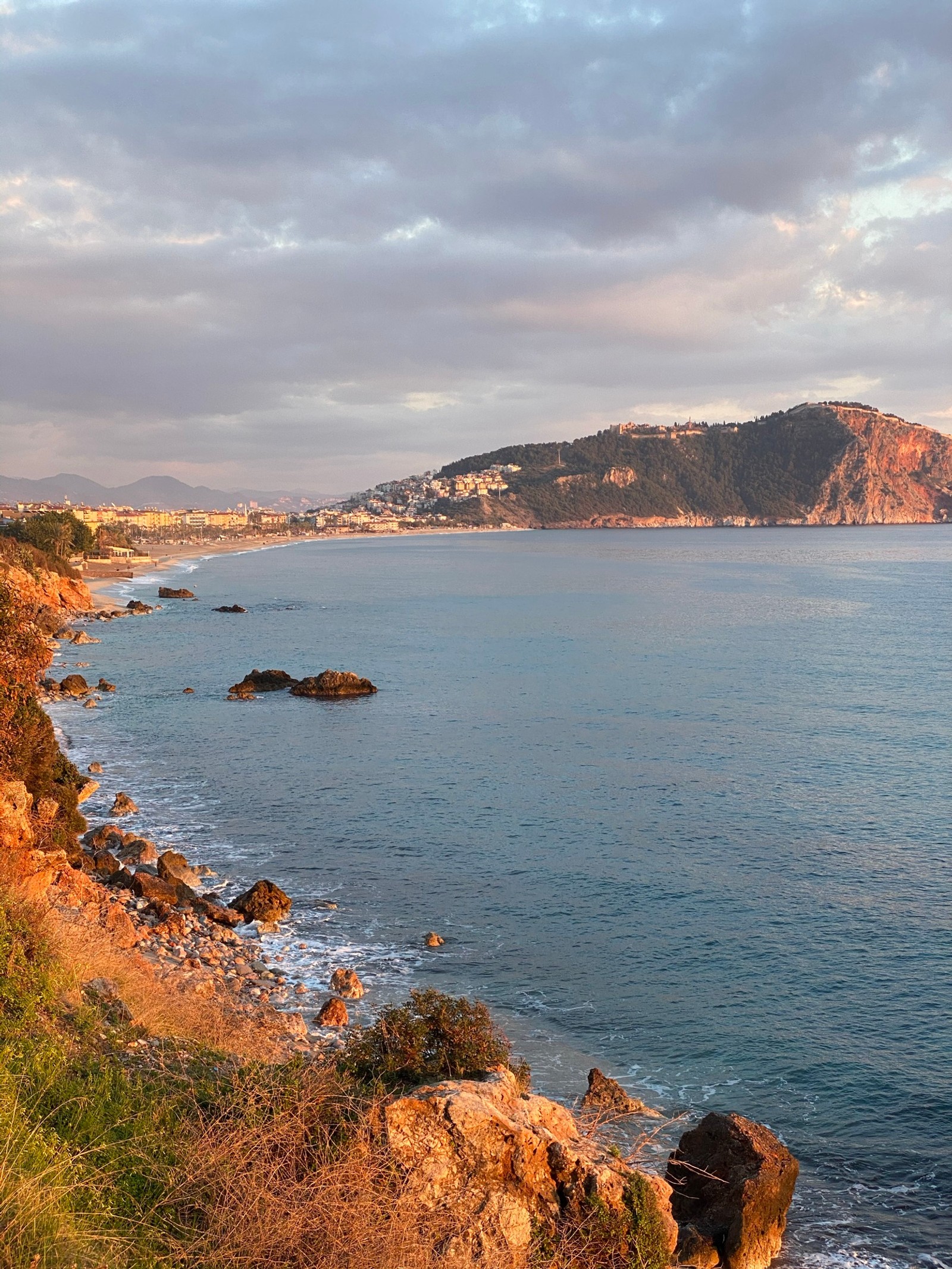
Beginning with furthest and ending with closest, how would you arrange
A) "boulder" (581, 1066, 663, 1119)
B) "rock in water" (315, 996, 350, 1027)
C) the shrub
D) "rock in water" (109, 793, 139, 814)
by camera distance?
"rock in water" (109, 793, 139, 814)
"rock in water" (315, 996, 350, 1027)
"boulder" (581, 1066, 663, 1119)
the shrub

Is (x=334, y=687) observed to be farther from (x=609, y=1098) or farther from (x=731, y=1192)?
(x=731, y=1192)

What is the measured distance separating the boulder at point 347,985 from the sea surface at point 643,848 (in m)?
0.38

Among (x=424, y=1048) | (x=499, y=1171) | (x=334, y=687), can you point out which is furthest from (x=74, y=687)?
(x=499, y=1171)

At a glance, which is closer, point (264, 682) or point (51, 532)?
point (264, 682)

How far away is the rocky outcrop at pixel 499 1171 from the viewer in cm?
725

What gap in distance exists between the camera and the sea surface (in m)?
14.7

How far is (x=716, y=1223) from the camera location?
10953mm

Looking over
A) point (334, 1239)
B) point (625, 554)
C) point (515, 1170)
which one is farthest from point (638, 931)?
point (625, 554)

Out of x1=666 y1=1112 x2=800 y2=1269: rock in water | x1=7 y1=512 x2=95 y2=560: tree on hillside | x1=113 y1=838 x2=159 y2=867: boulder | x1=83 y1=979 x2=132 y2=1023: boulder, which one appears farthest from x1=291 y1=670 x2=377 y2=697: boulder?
x1=7 y1=512 x2=95 y2=560: tree on hillside

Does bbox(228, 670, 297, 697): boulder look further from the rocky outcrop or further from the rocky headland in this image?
the rocky outcrop

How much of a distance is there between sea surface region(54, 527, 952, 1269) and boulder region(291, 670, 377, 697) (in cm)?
131

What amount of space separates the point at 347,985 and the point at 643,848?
10.1 m

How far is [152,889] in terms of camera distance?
818 inches

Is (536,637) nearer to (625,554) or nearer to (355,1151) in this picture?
(355,1151)
